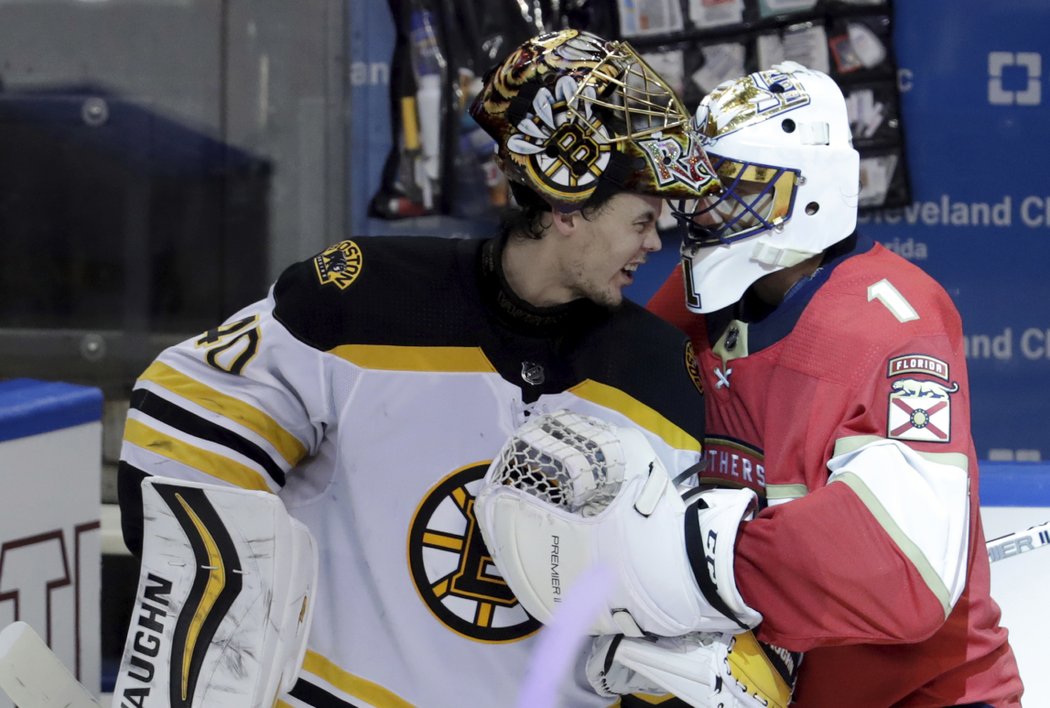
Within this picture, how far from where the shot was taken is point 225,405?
1.62 meters

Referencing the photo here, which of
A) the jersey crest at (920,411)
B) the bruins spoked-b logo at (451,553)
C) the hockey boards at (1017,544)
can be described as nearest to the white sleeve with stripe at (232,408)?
the bruins spoked-b logo at (451,553)

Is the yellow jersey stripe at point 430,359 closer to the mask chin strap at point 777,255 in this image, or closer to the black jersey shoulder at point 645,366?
the black jersey shoulder at point 645,366

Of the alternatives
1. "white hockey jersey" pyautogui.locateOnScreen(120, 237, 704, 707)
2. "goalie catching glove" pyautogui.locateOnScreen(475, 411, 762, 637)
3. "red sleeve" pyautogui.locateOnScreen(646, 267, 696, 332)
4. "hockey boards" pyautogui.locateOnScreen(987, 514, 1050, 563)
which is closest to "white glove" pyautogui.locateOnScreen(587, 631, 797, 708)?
"goalie catching glove" pyautogui.locateOnScreen(475, 411, 762, 637)

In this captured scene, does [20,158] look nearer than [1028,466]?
No

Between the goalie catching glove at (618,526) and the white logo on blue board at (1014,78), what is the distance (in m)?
2.55

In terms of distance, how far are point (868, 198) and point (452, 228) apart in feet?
3.94

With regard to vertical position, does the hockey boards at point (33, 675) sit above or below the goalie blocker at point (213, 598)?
below

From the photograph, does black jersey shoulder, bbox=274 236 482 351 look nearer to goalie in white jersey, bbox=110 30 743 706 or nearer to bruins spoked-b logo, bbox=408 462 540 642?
goalie in white jersey, bbox=110 30 743 706

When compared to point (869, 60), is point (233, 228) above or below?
below

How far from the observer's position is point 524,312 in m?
1.70

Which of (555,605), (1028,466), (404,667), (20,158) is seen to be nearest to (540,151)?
(555,605)

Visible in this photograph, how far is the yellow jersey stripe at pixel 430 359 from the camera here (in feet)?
5.54

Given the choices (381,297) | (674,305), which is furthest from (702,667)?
(674,305)

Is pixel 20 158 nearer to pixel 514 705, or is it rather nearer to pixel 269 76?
pixel 269 76
